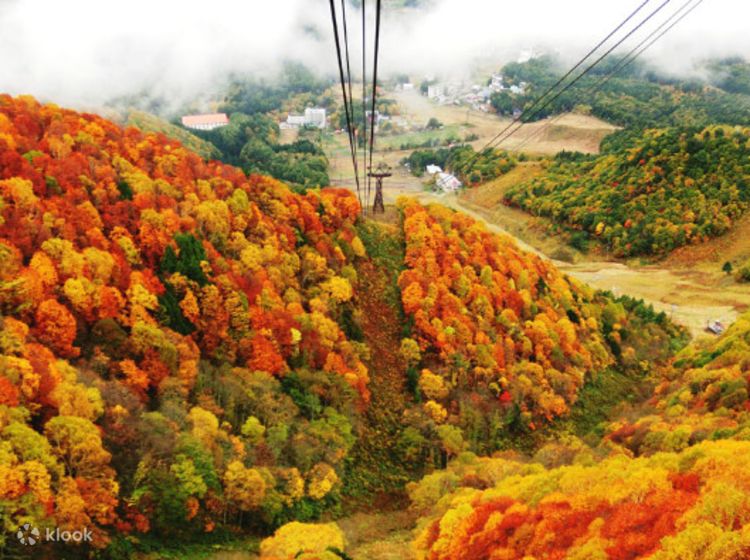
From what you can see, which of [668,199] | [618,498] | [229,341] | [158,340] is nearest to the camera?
[618,498]

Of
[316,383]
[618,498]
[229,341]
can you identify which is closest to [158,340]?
[229,341]

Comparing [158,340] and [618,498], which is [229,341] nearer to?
[158,340]

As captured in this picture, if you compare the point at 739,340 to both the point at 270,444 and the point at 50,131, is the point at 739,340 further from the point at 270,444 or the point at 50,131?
the point at 50,131

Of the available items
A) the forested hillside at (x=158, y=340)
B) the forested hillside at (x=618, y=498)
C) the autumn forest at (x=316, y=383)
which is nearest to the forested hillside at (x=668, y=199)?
the autumn forest at (x=316, y=383)

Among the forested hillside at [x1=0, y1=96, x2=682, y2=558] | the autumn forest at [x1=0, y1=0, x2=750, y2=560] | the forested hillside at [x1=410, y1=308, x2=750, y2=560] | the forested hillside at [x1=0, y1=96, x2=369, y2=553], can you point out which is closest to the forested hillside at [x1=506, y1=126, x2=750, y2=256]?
the autumn forest at [x1=0, y1=0, x2=750, y2=560]

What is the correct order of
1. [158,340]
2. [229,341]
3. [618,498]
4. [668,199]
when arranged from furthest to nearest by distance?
[668,199] → [229,341] → [158,340] → [618,498]

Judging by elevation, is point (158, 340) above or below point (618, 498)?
above

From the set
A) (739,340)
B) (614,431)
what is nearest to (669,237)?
(739,340)
